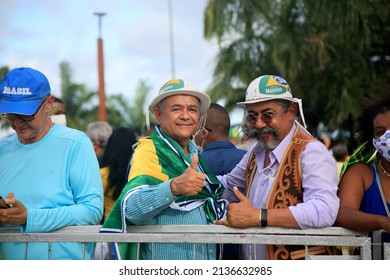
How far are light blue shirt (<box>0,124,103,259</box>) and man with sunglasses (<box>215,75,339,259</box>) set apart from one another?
2.45ft

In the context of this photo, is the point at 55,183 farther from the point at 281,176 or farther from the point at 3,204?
the point at 281,176

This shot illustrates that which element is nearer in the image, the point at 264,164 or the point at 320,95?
the point at 264,164

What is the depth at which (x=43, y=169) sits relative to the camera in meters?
3.95

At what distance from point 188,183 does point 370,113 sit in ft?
4.07

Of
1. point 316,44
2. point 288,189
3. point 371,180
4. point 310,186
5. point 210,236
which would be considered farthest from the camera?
point 316,44

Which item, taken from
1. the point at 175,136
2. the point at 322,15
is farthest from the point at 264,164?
the point at 322,15

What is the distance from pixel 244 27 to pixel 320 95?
3.10 meters

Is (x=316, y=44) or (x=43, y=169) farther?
(x=316, y=44)

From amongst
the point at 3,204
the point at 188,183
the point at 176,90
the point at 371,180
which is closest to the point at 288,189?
the point at 371,180

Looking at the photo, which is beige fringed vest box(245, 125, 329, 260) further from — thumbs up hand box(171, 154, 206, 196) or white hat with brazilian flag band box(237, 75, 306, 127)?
thumbs up hand box(171, 154, 206, 196)

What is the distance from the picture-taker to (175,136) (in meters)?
4.12

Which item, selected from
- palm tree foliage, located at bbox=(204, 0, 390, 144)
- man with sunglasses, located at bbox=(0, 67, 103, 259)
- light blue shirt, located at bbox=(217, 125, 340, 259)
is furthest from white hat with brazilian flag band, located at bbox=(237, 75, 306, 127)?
palm tree foliage, located at bbox=(204, 0, 390, 144)

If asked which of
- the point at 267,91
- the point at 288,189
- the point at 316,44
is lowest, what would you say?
the point at 288,189
